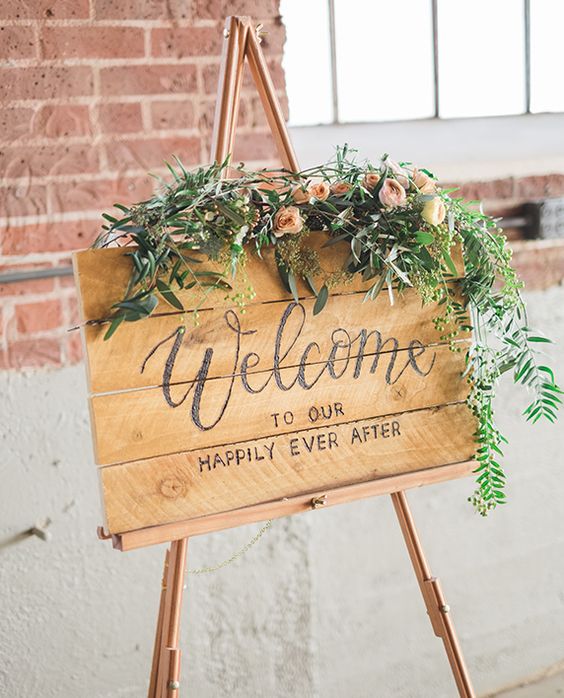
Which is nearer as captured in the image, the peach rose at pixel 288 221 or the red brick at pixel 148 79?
the peach rose at pixel 288 221

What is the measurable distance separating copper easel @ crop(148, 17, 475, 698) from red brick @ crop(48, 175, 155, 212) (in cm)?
44

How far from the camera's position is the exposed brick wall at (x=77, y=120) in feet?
5.75

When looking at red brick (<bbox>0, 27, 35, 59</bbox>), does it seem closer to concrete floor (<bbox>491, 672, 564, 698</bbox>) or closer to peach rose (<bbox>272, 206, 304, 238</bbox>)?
peach rose (<bbox>272, 206, 304, 238</bbox>)

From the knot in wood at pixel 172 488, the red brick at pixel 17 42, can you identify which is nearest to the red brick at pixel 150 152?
the red brick at pixel 17 42

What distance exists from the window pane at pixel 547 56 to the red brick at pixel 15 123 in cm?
151

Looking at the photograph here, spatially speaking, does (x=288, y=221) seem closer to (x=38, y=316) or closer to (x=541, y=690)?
(x=38, y=316)

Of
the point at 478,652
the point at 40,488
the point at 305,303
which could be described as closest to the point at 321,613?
the point at 478,652

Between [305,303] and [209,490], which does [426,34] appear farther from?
[209,490]

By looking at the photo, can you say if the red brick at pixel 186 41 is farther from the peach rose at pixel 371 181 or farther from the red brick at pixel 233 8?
the peach rose at pixel 371 181

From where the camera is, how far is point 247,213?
4.19 ft

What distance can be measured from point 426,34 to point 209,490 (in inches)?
64.5

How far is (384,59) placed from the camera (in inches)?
93.3

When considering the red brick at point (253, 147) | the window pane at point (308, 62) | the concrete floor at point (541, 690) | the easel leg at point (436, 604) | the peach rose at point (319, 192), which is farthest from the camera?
the concrete floor at point (541, 690)

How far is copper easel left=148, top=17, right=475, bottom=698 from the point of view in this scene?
1.37 meters
